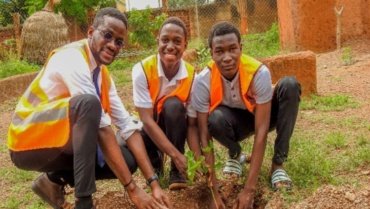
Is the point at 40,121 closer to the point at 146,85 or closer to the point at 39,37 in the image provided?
the point at 146,85

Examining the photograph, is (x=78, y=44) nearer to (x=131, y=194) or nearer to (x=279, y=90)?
(x=131, y=194)

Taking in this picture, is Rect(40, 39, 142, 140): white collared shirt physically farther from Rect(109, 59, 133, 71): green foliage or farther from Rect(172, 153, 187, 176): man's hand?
Rect(109, 59, 133, 71): green foliage

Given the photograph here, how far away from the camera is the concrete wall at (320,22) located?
9008 millimetres

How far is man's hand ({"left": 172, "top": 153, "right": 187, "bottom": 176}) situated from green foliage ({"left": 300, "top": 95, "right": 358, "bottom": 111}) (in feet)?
9.06

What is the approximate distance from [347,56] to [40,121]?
6.13 m

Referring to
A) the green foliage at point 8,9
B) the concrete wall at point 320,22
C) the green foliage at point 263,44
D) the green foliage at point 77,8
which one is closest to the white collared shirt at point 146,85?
the concrete wall at point 320,22

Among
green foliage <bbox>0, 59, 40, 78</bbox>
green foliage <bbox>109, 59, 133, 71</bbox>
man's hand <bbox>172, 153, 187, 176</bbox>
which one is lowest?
green foliage <bbox>109, 59, 133, 71</bbox>

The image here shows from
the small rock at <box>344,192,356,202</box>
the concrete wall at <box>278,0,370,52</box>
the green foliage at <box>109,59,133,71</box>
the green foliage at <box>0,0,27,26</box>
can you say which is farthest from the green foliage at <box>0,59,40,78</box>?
the small rock at <box>344,192,356,202</box>

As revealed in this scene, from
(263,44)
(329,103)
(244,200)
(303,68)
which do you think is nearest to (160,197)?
(244,200)

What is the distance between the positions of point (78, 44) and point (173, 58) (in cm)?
63

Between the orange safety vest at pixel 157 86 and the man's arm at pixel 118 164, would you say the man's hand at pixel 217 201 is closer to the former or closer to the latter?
the man's arm at pixel 118 164

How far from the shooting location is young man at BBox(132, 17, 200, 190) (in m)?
3.42

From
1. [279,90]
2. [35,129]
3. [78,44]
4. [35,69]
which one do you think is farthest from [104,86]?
[35,69]

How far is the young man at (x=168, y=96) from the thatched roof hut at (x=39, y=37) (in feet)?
28.1
